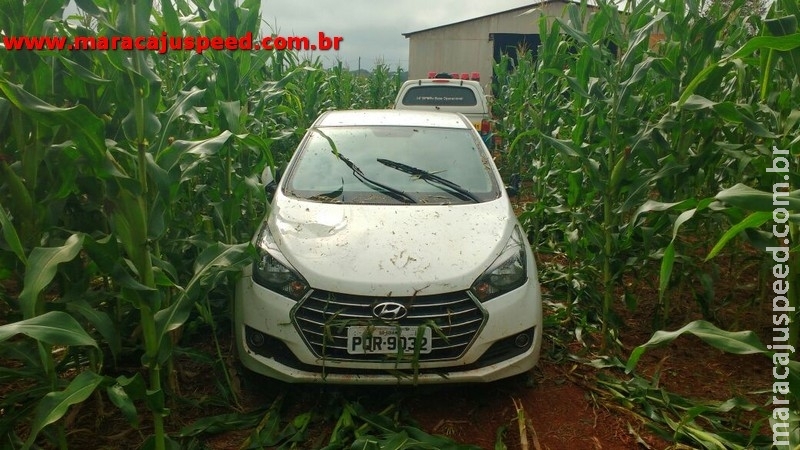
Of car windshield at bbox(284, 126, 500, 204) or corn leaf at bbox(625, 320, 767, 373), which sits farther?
car windshield at bbox(284, 126, 500, 204)

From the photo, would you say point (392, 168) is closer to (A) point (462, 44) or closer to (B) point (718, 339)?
(B) point (718, 339)

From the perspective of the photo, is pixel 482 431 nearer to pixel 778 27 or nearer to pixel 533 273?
pixel 533 273

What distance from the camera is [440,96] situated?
33.2ft

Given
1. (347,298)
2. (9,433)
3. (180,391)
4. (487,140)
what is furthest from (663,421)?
(487,140)

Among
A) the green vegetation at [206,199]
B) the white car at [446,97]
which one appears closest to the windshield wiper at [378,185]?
the green vegetation at [206,199]

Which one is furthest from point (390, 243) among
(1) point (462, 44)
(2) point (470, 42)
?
(1) point (462, 44)

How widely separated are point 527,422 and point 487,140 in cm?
651

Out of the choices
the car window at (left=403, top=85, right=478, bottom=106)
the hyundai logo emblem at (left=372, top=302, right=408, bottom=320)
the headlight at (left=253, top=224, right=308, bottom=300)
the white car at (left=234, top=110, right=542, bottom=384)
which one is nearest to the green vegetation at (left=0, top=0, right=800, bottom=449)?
the headlight at (left=253, top=224, right=308, bottom=300)

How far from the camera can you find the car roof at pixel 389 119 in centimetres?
443

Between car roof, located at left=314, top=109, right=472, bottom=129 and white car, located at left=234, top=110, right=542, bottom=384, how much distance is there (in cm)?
112

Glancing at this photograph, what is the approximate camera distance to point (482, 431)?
291cm

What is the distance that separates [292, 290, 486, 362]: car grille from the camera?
9.18ft

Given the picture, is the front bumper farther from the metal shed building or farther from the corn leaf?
the metal shed building

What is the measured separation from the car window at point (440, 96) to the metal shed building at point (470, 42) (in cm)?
Result: 1371
